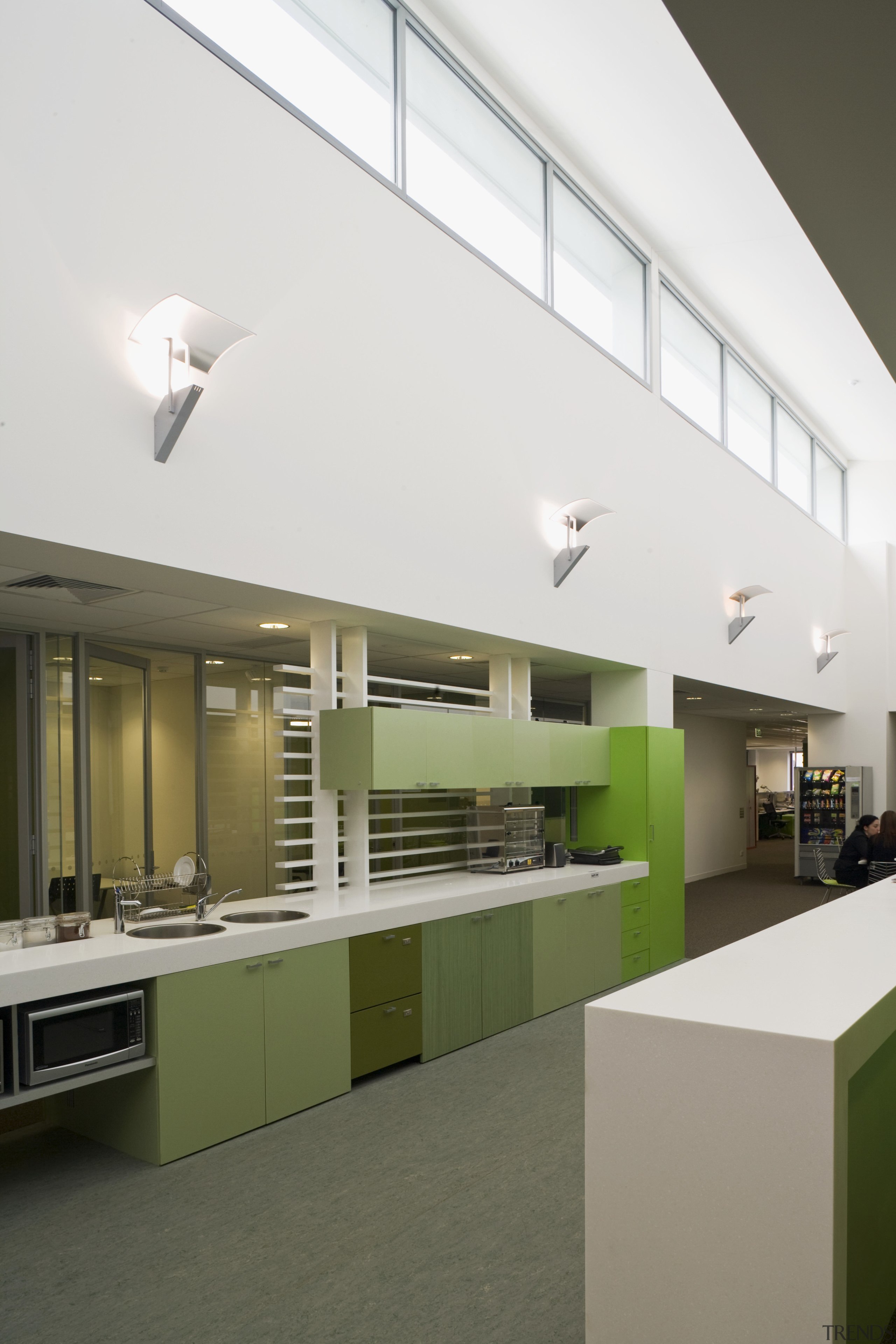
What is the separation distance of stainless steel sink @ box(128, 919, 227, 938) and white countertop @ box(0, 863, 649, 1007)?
2.4 inches

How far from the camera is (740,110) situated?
2.24 metres

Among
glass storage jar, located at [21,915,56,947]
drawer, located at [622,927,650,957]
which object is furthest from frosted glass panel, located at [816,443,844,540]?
glass storage jar, located at [21,915,56,947]

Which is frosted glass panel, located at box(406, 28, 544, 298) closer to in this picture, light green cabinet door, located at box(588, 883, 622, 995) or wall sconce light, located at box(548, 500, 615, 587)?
wall sconce light, located at box(548, 500, 615, 587)

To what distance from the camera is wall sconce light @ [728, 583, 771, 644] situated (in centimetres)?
941

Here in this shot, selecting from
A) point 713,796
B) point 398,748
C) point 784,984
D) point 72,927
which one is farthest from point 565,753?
point 713,796

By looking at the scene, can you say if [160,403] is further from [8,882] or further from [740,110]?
[8,882]

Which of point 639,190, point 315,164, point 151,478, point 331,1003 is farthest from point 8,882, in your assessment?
point 639,190

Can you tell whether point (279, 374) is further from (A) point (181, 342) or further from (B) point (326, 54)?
(B) point (326, 54)

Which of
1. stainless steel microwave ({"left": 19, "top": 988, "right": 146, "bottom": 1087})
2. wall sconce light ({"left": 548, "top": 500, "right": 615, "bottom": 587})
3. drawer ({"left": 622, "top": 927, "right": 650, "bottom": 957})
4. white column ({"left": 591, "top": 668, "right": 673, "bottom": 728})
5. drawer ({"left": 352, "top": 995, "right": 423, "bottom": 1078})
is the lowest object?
drawer ({"left": 622, "top": 927, "right": 650, "bottom": 957})

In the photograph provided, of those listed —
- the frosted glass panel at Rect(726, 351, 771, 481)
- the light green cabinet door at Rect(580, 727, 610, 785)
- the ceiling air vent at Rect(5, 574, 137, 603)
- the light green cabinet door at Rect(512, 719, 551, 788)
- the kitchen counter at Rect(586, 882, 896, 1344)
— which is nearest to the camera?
the kitchen counter at Rect(586, 882, 896, 1344)

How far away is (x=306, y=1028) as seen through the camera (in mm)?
4449

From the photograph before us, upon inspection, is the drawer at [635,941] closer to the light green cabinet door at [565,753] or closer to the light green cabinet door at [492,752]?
the light green cabinet door at [565,753]

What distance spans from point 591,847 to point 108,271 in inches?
222

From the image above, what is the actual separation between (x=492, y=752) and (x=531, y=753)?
0.48 metres
